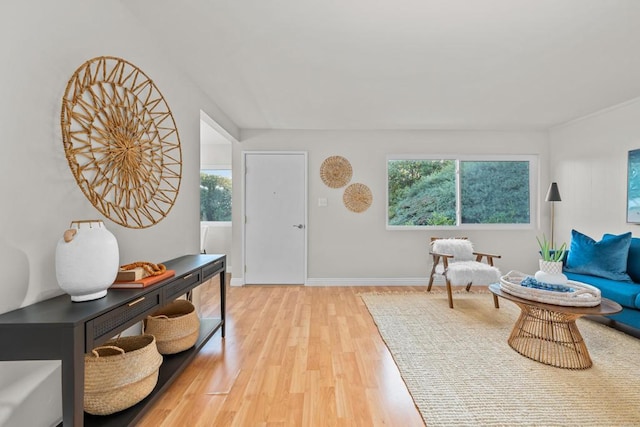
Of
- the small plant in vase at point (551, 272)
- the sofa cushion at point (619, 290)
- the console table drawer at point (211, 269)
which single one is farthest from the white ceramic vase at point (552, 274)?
the console table drawer at point (211, 269)

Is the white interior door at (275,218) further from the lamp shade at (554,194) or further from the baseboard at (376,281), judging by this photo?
the lamp shade at (554,194)

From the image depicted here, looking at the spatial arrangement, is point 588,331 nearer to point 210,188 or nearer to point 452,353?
point 452,353

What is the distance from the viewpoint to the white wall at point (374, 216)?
4.55m

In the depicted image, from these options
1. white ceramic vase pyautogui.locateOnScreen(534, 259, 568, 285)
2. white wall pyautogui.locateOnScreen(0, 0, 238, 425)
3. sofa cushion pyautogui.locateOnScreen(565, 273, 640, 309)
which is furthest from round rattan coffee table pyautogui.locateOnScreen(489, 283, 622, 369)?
white wall pyautogui.locateOnScreen(0, 0, 238, 425)

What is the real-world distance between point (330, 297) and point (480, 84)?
117 inches

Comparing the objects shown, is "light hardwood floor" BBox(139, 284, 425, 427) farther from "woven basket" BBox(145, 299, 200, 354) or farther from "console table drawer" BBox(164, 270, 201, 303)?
"console table drawer" BBox(164, 270, 201, 303)

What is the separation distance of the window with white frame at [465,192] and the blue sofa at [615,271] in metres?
1.29

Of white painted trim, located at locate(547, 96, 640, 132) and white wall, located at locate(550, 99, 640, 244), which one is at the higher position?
white painted trim, located at locate(547, 96, 640, 132)

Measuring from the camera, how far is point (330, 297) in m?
3.96

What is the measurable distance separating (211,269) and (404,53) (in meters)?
2.30

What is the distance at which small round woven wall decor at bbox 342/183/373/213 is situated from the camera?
4555 mm

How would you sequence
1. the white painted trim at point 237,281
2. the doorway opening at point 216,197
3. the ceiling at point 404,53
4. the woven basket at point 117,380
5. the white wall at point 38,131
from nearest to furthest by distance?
1. the white wall at point 38,131
2. the woven basket at point 117,380
3. the ceiling at point 404,53
4. the white painted trim at point 237,281
5. the doorway opening at point 216,197

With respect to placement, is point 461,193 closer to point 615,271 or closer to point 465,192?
point 465,192

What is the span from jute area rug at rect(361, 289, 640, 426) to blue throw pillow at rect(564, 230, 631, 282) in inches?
21.0
